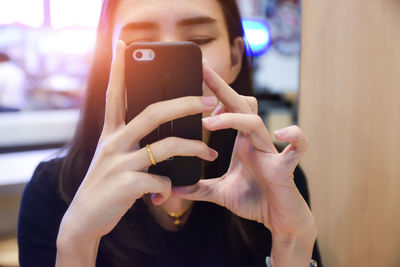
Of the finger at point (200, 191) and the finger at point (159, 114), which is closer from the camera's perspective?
the finger at point (159, 114)

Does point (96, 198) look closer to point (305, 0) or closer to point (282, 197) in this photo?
point (282, 197)

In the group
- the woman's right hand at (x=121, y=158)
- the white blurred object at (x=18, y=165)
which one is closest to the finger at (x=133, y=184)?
the woman's right hand at (x=121, y=158)

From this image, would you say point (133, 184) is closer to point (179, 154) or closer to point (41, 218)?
point (179, 154)

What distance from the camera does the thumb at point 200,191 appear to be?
0.67 metres

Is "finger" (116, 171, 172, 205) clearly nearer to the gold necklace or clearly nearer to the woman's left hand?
the woman's left hand

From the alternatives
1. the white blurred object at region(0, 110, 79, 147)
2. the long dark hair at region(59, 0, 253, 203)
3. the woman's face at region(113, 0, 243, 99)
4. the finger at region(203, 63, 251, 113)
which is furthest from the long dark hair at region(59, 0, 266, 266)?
the white blurred object at region(0, 110, 79, 147)

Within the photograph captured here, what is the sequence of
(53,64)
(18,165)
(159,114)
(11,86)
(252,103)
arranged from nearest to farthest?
(159,114), (252,103), (18,165), (11,86), (53,64)

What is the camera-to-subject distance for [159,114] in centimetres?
57

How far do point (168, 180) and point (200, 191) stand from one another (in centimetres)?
12

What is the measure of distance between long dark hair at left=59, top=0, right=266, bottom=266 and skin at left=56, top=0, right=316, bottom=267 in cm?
19

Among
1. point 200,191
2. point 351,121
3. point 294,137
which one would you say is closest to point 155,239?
point 200,191

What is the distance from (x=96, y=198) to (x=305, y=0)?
1081 mm

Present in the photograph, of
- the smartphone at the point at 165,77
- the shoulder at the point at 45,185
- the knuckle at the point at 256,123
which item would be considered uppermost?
the smartphone at the point at 165,77

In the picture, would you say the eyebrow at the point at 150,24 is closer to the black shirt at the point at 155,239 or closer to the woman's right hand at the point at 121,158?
the woman's right hand at the point at 121,158
